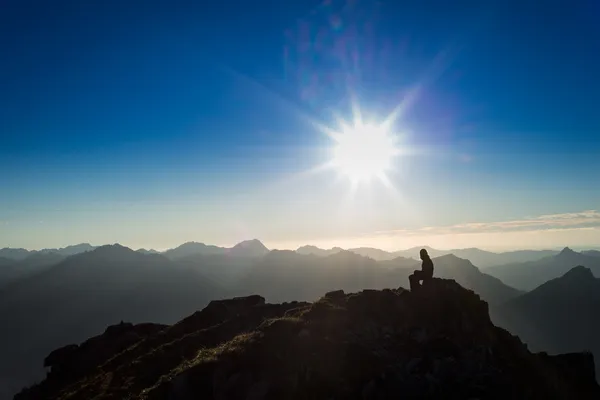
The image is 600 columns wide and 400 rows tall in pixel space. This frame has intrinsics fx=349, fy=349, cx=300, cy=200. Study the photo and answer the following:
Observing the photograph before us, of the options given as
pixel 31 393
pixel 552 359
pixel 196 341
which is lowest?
pixel 31 393

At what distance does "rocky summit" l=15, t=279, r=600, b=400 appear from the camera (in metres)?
29.2

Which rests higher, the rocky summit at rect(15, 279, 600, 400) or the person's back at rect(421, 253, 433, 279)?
the person's back at rect(421, 253, 433, 279)

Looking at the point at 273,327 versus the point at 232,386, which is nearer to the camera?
the point at 232,386

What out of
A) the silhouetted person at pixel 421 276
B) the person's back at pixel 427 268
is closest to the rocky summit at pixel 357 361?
the silhouetted person at pixel 421 276

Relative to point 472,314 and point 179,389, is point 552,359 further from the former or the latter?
point 179,389

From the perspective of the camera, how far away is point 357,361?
31859 mm

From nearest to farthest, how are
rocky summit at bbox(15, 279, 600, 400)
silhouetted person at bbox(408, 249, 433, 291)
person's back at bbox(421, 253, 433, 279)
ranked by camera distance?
rocky summit at bbox(15, 279, 600, 400) → silhouetted person at bbox(408, 249, 433, 291) → person's back at bbox(421, 253, 433, 279)

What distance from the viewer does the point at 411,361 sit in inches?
1346

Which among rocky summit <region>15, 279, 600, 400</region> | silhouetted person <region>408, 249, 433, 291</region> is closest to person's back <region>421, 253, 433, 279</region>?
silhouetted person <region>408, 249, 433, 291</region>

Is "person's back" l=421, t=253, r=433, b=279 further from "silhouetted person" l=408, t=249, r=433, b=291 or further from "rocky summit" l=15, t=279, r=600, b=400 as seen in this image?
"rocky summit" l=15, t=279, r=600, b=400

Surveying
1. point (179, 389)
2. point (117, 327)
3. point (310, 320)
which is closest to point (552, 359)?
point (310, 320)

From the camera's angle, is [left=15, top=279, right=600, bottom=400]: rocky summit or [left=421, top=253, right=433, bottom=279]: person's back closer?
[left=15, top=279, right=600, bottom=400]: rocky summit

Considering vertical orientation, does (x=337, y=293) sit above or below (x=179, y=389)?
above

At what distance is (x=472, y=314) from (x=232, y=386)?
3659 centimetres
